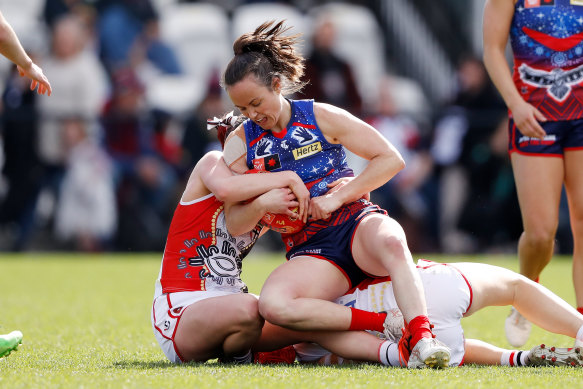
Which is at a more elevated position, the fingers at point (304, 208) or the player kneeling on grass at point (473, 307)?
the fingers at point (304, 208)

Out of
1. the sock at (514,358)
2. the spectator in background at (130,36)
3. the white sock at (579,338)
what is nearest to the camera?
the white sock at (579,338)

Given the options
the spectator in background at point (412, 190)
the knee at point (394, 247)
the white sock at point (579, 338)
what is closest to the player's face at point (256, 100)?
the knee at point (394, 247)

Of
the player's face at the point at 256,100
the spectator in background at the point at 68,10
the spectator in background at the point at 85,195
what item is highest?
the spectator in background at the point at 68,10

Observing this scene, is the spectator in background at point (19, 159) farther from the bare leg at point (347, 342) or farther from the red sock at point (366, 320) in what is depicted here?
the red sock at point (366, 320)

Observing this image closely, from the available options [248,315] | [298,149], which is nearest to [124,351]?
[248,315]

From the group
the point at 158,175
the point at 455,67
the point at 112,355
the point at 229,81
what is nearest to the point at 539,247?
the point at 229,81

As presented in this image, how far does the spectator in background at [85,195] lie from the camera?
1077cm

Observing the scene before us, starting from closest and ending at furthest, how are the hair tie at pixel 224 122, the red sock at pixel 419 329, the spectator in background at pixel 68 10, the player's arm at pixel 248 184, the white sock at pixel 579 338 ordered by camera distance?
the red sock at pixel 419 329 → the white sock at pixel 579 338 → the player's arm at pixel 248 184 → the hair tie at pixel 224 122 → the spectator in background at pixel 68 10

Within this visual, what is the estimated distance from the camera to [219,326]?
396cm

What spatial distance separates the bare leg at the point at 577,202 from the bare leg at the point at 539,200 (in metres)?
0.05

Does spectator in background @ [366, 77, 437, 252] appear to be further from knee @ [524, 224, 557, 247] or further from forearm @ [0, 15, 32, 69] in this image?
forearm @ [0, 15, 32, 69]

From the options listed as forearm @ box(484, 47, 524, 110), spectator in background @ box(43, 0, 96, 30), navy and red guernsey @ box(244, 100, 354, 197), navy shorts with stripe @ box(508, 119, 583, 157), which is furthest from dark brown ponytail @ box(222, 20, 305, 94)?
spectator in background @ box(43, 0, 96, 30)

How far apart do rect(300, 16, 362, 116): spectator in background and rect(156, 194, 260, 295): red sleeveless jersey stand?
6859 mm

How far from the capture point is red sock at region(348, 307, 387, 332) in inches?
155
